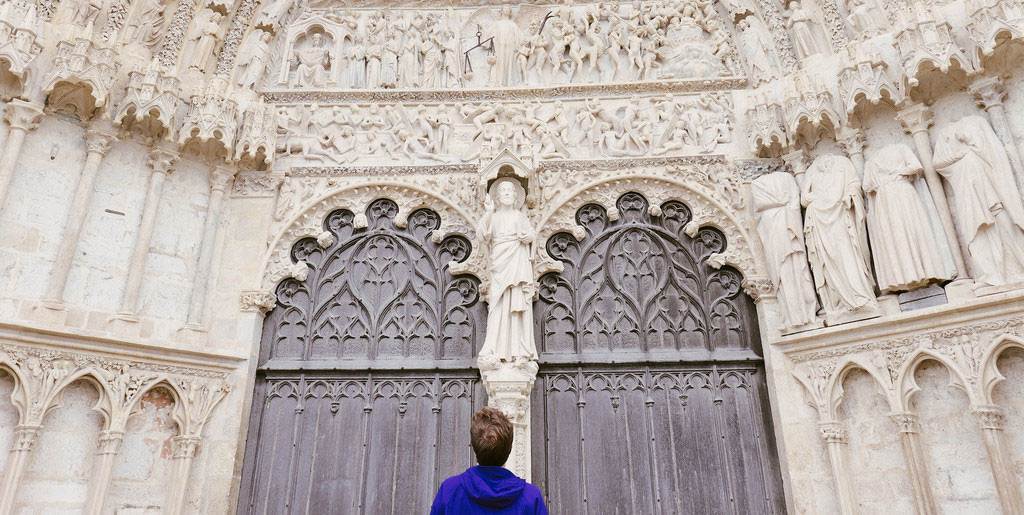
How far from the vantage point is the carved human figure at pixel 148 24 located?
655cm

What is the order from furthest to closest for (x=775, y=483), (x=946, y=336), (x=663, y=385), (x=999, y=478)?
(x=663, y=385), (x=775, y=483), (x=946, y=336), (x=999, y=478)

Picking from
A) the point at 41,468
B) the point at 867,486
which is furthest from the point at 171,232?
the point at 867,486

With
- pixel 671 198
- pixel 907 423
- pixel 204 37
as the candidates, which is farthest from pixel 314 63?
pixel 907 423

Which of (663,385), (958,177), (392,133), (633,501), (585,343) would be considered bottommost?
(633,501)

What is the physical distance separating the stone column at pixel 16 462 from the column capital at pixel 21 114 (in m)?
2.66

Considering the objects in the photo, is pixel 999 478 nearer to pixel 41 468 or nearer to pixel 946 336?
pixel 946 336

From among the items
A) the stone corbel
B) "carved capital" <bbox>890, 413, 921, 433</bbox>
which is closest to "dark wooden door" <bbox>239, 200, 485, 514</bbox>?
the stone corbel

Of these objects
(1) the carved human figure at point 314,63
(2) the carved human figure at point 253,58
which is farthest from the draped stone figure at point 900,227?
(2) the carved human figure at point 253,58

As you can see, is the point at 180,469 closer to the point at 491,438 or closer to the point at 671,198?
the point at 491,438

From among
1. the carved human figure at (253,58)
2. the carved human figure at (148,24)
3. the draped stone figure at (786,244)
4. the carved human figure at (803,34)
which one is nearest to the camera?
the draped stone figure at (786,244)

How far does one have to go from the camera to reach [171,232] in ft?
20.9

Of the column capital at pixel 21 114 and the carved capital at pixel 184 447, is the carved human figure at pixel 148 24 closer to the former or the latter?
the column capital at pixel 21 114

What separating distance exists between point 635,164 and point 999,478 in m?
4.18

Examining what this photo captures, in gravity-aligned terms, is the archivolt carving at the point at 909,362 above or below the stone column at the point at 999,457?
above
